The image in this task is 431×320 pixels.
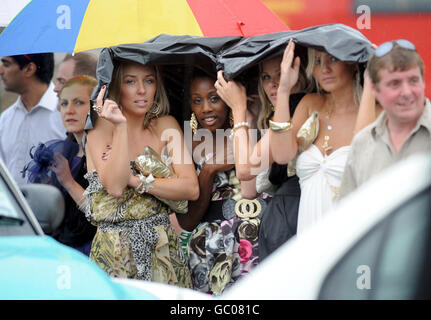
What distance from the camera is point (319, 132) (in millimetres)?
4004

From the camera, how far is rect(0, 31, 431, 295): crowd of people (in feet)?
13.0

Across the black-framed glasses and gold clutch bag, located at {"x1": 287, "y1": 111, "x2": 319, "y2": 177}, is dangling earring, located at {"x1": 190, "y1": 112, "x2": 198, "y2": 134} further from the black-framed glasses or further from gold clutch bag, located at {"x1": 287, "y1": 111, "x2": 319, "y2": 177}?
the black-framed glasses

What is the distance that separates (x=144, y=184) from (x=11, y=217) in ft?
5.03

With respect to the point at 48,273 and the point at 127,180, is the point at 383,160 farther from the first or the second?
the point at 127,180

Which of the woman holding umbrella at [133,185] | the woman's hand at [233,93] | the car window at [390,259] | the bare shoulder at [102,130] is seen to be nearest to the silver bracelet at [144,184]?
the woman holding umbrella at [133,185]

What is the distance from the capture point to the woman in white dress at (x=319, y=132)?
12.7 ft

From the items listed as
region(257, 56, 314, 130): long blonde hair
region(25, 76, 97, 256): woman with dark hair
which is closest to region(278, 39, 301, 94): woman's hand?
region(257, 56, 314, 130): long blonde hair

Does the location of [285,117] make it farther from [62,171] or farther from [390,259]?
[390,259]

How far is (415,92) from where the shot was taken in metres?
3.03

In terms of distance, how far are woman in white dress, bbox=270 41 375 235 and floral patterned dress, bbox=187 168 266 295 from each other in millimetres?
668

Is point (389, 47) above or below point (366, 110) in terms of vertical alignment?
above

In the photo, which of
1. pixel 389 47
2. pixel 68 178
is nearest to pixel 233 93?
pixel 389 47

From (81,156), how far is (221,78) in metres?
1.55
